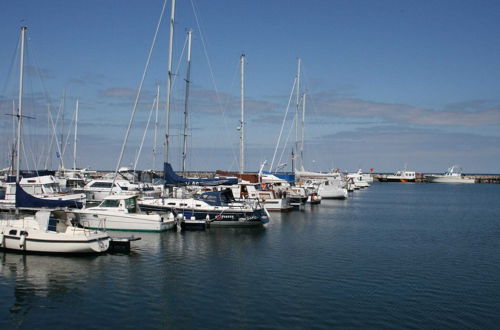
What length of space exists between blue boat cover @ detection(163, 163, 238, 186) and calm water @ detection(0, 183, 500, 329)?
6748 mm

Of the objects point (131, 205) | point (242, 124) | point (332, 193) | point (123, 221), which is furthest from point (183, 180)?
point (332, 193)

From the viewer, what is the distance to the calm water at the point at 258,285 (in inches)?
671

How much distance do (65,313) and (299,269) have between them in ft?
38.5

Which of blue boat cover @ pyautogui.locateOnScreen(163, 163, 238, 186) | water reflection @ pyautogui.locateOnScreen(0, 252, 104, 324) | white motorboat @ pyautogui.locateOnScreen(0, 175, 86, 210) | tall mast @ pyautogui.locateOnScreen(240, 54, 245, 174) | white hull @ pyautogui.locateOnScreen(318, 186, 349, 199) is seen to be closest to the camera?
water reflection @ pyautogui.locateOnScreen(0, 252, 104, 324)

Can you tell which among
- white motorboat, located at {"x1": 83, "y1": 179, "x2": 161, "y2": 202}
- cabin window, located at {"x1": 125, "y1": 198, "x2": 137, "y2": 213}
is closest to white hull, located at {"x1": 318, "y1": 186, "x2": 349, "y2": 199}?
white motorboat, located at {"x1": 83, "y1": 179, "x2": 161, "y2": 202}

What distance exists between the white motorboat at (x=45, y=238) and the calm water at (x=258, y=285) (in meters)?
0.62

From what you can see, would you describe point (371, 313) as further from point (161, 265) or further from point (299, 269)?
point (161, 265)

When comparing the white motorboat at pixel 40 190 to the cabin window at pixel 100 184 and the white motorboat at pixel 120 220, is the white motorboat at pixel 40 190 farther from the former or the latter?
the cabin window at pixel 100 184

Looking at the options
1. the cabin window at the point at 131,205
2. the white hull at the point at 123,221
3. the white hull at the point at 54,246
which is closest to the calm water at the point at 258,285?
the white hull at the point at 54,246

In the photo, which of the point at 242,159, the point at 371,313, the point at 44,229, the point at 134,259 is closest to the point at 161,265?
the point at 134,259

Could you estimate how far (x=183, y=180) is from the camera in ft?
136

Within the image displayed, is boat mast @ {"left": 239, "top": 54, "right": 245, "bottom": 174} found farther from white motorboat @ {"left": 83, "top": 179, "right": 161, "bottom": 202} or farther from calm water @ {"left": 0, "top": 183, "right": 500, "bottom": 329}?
calm water @ {"left": 0, "top": 183, "right": 500, "bottom": 329}

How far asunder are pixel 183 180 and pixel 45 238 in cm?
1664

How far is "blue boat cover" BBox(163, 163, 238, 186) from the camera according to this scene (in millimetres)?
40409
